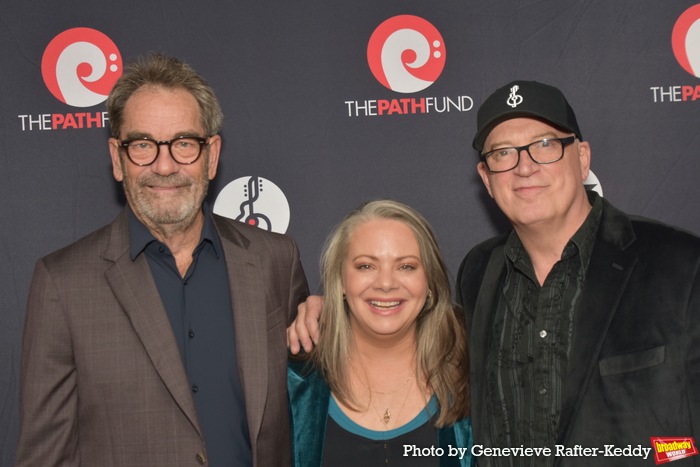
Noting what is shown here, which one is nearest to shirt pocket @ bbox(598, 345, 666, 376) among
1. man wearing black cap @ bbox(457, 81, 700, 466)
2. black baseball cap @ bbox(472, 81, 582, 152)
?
man wearing black cap @ bbox(457, 81, 700, 466)

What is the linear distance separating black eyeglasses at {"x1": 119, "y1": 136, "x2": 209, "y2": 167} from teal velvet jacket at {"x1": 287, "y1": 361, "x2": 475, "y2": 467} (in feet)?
2.52

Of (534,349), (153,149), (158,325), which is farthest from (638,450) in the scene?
(153,149)

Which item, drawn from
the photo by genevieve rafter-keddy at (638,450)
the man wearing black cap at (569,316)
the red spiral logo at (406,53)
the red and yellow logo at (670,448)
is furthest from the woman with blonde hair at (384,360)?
the red spiral logo at (406,53)

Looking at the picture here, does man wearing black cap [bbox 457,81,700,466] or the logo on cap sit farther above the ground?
the logo on cap

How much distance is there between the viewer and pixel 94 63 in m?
3.06

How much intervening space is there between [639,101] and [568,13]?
0.47 m

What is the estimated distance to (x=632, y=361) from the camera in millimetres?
1895

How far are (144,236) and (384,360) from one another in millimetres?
879

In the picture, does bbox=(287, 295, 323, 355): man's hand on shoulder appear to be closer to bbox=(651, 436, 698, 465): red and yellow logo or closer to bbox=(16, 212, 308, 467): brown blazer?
bbox=(16, 212, 308, 467): brown blazer

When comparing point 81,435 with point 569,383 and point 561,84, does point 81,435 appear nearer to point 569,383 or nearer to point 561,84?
point 569,383

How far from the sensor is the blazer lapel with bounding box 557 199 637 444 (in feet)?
6.27

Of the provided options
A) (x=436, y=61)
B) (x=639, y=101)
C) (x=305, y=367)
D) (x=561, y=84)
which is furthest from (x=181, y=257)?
(x=639, y=101)

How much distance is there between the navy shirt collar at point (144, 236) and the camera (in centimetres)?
214

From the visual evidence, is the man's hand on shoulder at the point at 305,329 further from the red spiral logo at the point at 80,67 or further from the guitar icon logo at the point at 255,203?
the red spiral logo at the point at 80,67
